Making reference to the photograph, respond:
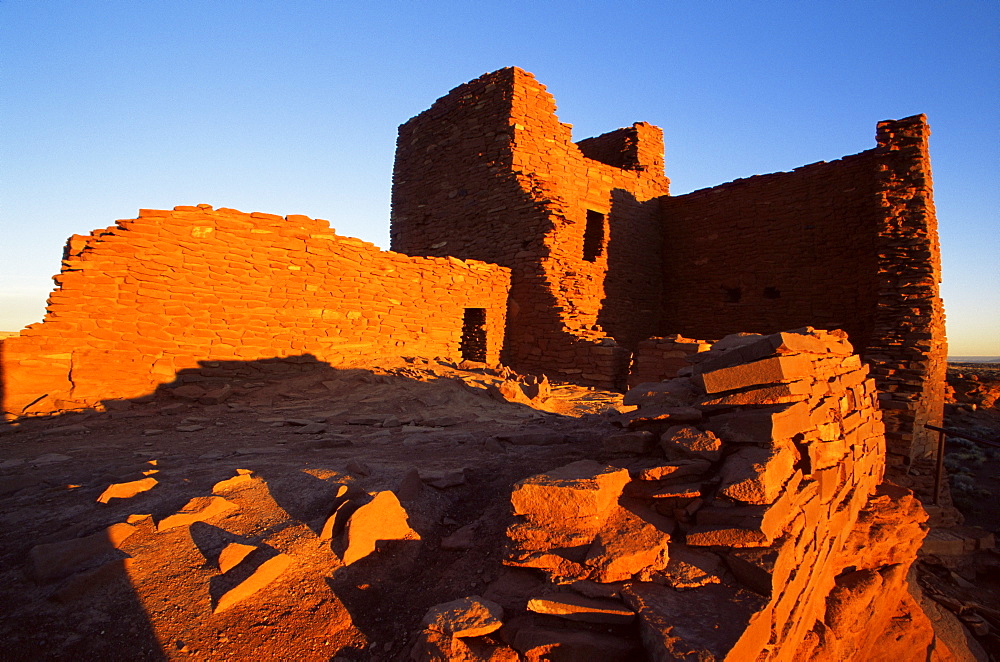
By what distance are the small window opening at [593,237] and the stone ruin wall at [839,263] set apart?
2180 millimetres

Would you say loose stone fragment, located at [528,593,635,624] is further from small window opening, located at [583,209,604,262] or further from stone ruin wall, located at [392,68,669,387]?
small window opening, located at [583,209,604,262]

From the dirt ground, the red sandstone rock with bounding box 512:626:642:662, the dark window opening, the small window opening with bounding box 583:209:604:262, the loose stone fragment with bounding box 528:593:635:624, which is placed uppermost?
the small window opening with bounding box 583:209:604:262

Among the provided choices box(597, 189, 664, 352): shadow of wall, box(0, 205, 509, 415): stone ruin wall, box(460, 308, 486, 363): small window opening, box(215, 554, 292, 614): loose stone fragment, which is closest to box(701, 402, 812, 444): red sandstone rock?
box(215, 554, 292, 614): loose stone fragment

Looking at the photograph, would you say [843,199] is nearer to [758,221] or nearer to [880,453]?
[758,221]

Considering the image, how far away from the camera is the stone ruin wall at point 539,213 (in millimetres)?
10859

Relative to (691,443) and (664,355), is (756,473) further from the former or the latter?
(664,355)

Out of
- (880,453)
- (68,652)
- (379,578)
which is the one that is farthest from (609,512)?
(880,453)

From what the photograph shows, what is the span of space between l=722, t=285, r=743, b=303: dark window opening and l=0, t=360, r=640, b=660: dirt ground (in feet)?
26.8

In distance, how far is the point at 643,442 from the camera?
3.03 m

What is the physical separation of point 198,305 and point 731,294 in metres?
11.3

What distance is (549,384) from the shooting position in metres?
8.92

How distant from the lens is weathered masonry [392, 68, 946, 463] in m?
9.18

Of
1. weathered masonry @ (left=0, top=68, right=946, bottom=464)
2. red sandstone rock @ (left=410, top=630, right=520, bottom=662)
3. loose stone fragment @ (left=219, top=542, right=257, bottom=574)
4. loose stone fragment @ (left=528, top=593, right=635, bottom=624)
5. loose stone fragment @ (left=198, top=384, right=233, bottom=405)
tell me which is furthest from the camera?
weathered masonry @ (left=0, top=68, right=946, bottom=464)

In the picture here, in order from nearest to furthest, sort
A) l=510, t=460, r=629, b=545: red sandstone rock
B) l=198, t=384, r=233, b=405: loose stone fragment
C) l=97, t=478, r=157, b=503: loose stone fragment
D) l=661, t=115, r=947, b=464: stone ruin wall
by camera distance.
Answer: l=510, t=460, r=629, b=545: red sandstone rock → l=97, t=478, r=157, b=503: loose stone fragment → l=198, t=384, r=233, b=405: loose stone fragment → l=661, t=115, r=947, b=464: stone ruin wall
